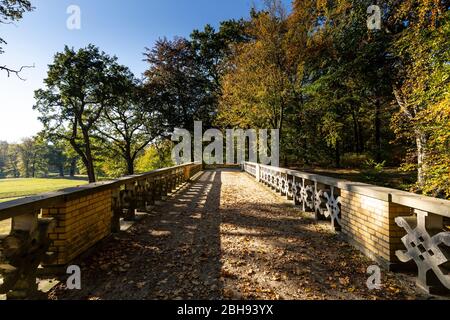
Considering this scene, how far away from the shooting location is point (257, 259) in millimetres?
3764

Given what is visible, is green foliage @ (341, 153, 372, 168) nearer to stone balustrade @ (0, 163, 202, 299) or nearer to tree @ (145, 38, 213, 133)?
tree @ (145, 38, 213, 133)

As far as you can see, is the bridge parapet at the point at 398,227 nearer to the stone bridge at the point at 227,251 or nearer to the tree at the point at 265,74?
the stone bridge at the point at 227,251

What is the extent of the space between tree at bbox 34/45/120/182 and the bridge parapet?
83.2ft

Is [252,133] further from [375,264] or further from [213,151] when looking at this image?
[375,264]

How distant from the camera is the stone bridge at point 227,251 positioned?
2.67 m

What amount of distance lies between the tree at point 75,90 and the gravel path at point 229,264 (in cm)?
2301

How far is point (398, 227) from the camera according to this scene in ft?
10.8

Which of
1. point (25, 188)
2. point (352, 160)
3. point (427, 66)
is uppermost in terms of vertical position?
point (427, 66)

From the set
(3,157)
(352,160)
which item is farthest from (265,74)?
(3,157)

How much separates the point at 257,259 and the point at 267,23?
1339 cm

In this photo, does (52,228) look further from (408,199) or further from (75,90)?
(75,90)

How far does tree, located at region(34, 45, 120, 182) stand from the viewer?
23250mm

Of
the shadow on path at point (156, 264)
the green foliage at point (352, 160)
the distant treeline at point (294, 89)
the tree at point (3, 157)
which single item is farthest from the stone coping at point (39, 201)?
the tree at point (3, 157)

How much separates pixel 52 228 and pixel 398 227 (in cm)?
420
